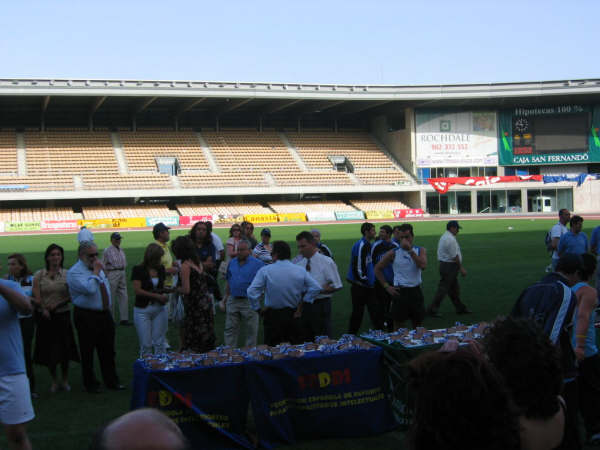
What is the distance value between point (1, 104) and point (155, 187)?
1356 cm

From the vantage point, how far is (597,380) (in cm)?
561

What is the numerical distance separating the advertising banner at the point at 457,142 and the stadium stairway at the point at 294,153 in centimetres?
1025

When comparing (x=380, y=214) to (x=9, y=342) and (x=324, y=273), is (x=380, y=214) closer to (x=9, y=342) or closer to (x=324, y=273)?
(x=324, y=273)

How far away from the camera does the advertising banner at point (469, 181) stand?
5334cm

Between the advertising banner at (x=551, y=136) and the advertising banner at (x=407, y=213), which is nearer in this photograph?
the advertising banner at (x=407, y=213)

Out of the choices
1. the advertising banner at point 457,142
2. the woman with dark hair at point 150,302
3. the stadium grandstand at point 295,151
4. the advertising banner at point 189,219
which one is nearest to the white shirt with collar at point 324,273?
the woman with dark hair at point 150,302

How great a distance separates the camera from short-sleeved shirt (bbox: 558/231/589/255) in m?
11.2

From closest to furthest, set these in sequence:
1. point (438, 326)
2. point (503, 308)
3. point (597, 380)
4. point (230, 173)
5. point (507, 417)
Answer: point (507, 417) < point (597, 380) < point (438, 326) < point (503, 308) < point (230, 173)

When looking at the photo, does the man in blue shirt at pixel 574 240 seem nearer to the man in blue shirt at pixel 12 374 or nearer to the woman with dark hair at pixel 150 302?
the woman with dark hair at pixel 150 302

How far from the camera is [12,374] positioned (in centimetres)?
456

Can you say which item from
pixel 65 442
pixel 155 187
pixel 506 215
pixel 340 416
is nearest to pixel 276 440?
pixel 340 416

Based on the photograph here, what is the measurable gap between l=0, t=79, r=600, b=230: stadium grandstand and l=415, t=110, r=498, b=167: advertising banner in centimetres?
9

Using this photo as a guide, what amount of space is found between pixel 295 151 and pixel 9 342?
5249cm

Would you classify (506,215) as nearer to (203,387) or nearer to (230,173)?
(230,173)
